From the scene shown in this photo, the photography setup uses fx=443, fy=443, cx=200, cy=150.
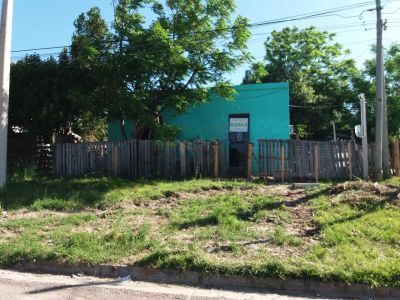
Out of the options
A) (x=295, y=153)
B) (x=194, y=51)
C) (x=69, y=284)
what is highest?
(x=194, y=51)

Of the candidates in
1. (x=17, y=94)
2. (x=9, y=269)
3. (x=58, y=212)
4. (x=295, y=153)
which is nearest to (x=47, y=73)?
(x=17, y=94)

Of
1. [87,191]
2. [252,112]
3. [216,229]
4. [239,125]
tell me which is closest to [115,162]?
[87,191]

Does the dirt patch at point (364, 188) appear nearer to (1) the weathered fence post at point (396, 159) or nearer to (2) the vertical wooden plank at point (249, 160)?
(2) the vertical wooden plank at point (249, 160)

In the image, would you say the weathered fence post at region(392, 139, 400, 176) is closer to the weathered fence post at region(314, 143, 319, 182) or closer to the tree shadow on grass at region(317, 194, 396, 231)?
the weathered fence post at region(314, 143, 319, 182)

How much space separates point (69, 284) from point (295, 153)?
10.2 metres

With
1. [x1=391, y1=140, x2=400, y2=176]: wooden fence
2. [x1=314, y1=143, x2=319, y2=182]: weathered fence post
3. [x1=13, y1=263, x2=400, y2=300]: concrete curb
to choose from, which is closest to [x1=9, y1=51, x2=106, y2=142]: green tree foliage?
[x1=314, y1=143, x2=319, y2=182]: weathered fence post

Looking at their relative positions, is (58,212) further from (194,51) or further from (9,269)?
(194,51)

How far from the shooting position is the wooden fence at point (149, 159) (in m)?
15.2

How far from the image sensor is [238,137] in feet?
59.3

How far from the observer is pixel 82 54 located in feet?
50.9

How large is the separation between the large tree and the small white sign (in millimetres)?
1641

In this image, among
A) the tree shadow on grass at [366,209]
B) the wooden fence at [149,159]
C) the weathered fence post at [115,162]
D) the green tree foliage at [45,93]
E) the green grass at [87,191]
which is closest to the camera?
the tree shadow on grass at [366,209]

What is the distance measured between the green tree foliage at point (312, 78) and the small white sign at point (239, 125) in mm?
11268

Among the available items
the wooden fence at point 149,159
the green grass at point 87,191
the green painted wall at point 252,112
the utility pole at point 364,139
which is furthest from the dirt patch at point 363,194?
the green painted wall at point 252,112
